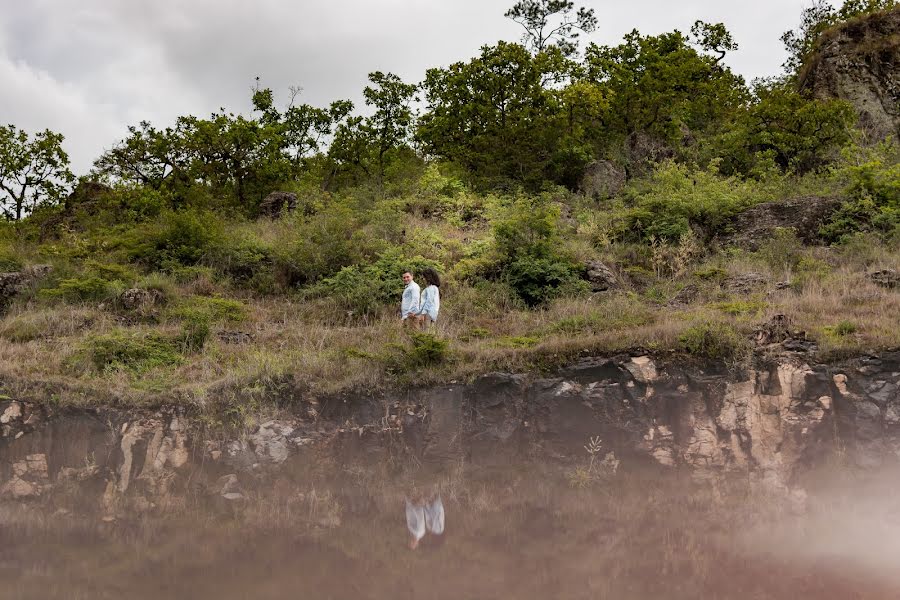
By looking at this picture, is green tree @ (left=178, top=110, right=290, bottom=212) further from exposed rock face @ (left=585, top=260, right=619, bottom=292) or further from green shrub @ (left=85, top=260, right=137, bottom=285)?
exposed rock face @ (left=585, top=260, right=619, bottom=292)

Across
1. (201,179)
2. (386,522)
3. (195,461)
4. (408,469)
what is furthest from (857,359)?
(201,179)

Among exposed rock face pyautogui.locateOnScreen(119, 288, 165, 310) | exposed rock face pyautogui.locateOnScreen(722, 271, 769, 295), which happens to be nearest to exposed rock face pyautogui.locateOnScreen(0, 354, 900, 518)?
exposed rock face pyautogui.locateOnScreen(722, 271, 769, 295)

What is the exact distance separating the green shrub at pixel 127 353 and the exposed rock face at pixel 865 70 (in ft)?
80.1

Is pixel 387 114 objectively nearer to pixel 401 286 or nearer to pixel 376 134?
pixel 376 134

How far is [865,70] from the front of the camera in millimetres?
26484

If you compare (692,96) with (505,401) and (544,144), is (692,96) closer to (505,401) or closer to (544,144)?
(544,144)

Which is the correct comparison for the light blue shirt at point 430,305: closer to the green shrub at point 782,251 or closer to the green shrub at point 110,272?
the green shrub at point 110,272

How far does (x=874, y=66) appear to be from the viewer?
87.0 feet

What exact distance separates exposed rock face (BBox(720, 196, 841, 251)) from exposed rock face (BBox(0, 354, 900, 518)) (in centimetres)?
731

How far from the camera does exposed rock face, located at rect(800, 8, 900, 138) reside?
84.5ft

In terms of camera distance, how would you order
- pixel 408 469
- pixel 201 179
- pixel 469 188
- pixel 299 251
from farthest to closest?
pixel 201 179 < pixel 469 188 < pixel 299 251 < pixel 408 469

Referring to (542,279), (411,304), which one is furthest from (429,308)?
(542,279)

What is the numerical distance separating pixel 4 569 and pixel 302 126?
23.9 m

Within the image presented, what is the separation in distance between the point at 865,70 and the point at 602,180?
444 inches
